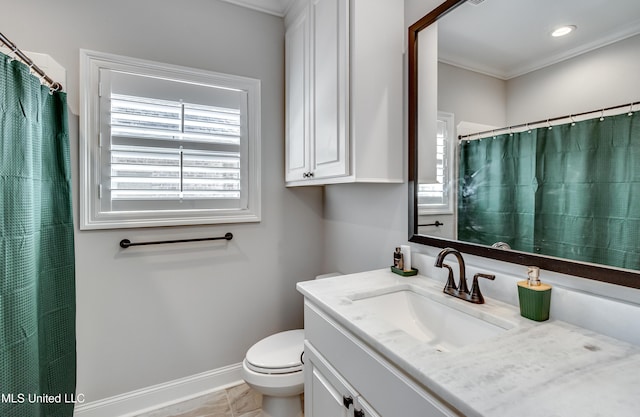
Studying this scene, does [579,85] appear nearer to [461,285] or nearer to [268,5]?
[461,285]

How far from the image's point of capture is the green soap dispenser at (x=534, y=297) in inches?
35.0

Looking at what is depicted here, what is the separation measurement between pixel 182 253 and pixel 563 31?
6.84 ft

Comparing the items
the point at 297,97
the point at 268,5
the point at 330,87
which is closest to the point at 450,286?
the point at 330,87

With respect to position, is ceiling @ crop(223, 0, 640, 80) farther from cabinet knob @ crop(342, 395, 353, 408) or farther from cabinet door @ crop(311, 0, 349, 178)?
cabinet knob @ crop(342, 395, 353, 408)

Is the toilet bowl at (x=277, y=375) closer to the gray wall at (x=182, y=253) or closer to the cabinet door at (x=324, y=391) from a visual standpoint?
the cabinet door at (x=324, y=391)

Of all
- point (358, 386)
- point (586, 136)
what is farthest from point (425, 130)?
point (358, 386)

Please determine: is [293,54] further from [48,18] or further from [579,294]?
[579,294]

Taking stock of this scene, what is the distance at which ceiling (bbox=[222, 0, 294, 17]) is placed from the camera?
1.98m

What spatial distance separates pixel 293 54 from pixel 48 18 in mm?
1308

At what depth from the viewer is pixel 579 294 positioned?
2.86 ft

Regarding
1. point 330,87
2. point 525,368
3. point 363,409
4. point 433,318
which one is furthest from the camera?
point 330,87

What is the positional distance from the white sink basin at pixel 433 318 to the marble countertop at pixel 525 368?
0.04 meters

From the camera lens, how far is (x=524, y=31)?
103 cm

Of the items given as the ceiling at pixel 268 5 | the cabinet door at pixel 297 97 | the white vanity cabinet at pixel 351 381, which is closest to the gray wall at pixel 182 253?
the ceiling at pixel 268 5
